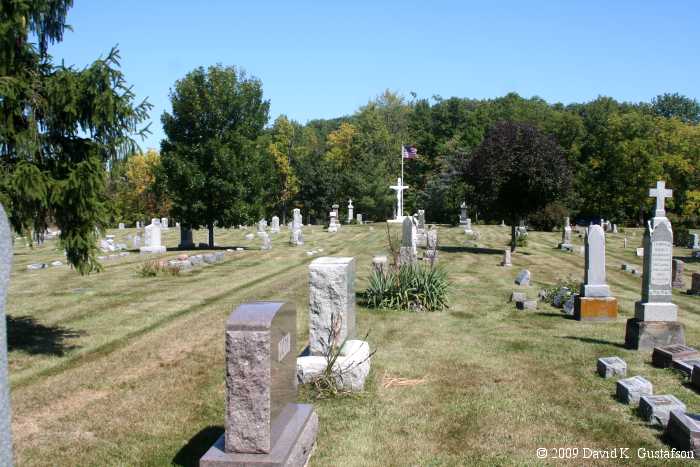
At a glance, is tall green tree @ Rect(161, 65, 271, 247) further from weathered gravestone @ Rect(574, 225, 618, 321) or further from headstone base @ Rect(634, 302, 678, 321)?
headstone base @ Rect(634, 302, 678, 321)

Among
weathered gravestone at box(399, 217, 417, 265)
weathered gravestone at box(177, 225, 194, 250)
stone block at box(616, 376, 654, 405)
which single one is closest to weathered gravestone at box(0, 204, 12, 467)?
stone block at box(616, 376, 654, 405)

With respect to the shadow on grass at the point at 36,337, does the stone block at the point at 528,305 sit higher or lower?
higher

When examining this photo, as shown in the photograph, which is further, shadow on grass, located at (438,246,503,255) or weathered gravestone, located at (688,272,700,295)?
shadow on grass, located at (438,246,503,255)

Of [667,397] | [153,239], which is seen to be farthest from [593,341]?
[153,239]

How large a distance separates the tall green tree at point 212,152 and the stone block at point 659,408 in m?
25.6

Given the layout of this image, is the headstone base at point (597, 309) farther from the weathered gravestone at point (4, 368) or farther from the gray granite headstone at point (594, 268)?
the weathered gravestone at point (4, 368)

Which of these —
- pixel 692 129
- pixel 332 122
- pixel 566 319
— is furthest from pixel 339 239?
pixel 332 122

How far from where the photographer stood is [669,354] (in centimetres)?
912

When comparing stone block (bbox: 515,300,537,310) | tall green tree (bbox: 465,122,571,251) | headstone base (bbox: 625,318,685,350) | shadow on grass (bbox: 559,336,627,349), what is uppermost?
tall green tree (bbox: 465,122,571,251)

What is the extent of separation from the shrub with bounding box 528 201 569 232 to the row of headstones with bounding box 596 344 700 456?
4046cm

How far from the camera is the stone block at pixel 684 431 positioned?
5977 millimetres

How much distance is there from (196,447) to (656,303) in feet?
26.4

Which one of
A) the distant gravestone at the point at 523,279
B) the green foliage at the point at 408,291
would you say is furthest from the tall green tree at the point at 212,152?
the green foliage at the point at 408,291

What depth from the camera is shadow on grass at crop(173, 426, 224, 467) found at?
238 inches
